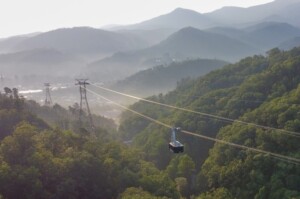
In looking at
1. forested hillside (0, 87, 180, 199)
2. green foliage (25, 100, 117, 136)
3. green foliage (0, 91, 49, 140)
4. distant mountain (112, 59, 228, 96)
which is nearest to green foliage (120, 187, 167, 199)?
forested hillside (0, 87, 180, 199)

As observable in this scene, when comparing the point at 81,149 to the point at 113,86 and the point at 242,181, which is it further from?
the point at 113,86

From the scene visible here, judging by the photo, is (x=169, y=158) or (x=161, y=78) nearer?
(x=169, y=158)

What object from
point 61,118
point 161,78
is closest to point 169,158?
point 61,118

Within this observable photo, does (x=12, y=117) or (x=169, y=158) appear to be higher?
(x=12, y=117)

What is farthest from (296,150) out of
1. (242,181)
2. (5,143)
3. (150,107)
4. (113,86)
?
(113,86)

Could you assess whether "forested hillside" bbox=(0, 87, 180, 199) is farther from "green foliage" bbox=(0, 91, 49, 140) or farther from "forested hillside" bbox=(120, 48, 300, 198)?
"forested hillside" bbox=(120, 48, 300, 198)

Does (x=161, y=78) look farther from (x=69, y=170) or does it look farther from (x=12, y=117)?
(x=69, y=170)

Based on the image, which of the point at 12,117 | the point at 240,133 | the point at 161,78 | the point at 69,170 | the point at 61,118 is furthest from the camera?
the point at 161,78

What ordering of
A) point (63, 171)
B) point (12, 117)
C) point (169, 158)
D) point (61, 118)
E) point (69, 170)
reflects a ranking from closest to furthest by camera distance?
point (63, 171), point (69, 170), point (12, 117), point (169, 158), point (61, 118)
